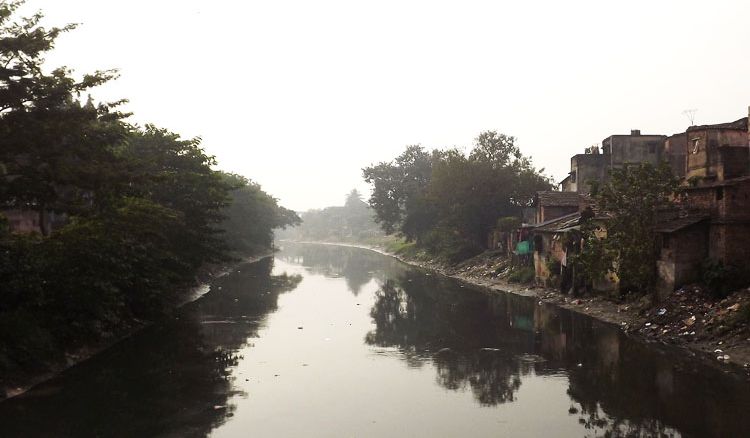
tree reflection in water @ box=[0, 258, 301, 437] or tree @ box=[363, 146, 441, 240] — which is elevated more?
tree @ box=[363, 146, 441, 240]

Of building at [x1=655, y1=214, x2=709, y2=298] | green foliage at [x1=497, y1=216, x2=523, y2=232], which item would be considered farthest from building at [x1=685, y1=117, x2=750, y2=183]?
green foliage at [x1=497, y1=216, x2=523, y2=232]

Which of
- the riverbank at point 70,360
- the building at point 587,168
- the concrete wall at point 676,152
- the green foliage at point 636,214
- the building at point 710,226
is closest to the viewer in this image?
the riverbank at point 70,360

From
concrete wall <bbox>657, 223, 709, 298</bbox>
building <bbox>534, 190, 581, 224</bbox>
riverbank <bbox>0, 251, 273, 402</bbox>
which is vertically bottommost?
riverbank <bbox>0, 251, 273, 402</bbox>

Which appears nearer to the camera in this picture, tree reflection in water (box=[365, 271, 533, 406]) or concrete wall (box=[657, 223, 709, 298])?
tree reflection in water (box=[365, 271, 533, 406])

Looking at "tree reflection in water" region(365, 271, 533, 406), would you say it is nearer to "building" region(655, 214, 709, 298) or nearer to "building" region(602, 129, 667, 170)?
"building" region(655, 214, 709, 298)

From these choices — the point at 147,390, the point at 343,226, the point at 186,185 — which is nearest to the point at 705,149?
the point at 186,185

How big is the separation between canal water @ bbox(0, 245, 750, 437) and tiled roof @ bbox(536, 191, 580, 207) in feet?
51.4

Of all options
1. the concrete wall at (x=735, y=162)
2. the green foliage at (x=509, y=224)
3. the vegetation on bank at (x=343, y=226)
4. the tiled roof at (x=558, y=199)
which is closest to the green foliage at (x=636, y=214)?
the concrete wall at (x=735, y=162)

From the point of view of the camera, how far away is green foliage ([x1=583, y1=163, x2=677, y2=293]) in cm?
2336

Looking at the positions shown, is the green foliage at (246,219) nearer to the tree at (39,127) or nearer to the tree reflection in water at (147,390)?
the tree reflection in water at (147,390)

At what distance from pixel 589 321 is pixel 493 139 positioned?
3280 cm

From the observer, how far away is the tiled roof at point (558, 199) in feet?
137

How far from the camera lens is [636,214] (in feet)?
77.2

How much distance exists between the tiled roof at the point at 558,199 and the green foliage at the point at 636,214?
17.7 m
